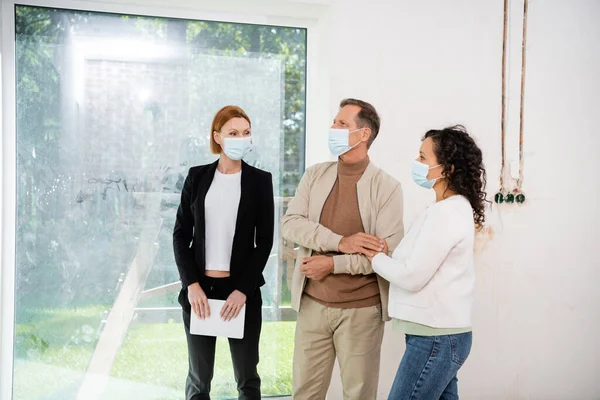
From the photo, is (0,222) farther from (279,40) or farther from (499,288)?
(499,288)

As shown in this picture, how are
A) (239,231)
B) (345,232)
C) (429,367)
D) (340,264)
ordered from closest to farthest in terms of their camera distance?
(429,367), (340,264), (345,232), (239,231)

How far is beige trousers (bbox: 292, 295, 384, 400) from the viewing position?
207 centimetres

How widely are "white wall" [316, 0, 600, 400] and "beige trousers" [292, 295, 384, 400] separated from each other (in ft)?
2.09

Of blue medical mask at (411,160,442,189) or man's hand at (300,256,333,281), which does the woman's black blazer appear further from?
blue medical mask at (411,160,442,189)

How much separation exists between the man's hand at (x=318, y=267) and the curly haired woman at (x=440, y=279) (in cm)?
24

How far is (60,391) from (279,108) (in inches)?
68.1

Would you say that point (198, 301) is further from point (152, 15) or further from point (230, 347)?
point (152, 15)

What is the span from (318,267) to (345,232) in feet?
0.60

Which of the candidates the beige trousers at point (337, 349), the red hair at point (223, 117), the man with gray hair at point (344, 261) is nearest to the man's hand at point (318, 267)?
the man with gray hair at point (344, 261)

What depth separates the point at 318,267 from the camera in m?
2.06

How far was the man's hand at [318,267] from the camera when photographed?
2061 millimetres

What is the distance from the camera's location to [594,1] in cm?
306

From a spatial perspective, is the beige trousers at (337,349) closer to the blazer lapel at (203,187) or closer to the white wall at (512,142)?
the blazer lapel at (203,187)

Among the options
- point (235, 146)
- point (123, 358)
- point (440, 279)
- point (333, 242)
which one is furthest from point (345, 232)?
point (123, 358)
